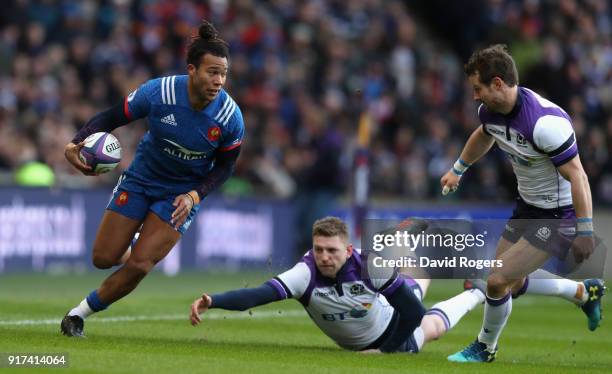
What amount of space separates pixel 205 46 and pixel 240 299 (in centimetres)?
194

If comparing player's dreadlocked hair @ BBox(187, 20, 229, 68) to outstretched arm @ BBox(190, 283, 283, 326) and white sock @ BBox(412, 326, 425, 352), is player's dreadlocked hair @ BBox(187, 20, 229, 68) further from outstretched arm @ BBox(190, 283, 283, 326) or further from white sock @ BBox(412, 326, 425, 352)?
white sock @ BBox(412, 326, 425, 352)

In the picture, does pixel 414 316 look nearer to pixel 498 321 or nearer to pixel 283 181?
pixel 498 321

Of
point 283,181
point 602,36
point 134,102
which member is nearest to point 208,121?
point 134,102

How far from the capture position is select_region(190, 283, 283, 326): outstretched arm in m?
8.71

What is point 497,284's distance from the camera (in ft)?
30.9

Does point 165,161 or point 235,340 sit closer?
point 165,161

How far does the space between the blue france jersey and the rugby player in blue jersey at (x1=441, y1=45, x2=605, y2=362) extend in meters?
1.81

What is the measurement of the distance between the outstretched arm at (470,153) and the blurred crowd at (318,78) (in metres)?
9.40

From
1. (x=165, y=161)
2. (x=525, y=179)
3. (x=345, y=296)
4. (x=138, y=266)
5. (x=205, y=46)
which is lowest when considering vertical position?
(x=345, y=296)

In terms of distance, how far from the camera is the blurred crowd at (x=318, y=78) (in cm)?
1994

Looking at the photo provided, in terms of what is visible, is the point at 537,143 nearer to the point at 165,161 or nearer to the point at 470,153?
the point at 470,153

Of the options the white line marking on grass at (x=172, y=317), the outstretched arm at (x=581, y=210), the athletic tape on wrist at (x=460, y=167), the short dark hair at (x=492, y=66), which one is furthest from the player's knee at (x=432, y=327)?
the white line marking on grass at (x=172, y=317)

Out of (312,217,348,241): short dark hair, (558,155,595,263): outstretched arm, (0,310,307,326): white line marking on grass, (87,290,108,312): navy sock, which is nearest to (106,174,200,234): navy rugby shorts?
(87,290,108,312): navy sock

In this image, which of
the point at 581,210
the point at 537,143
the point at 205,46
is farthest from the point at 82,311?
the point at 581,210
